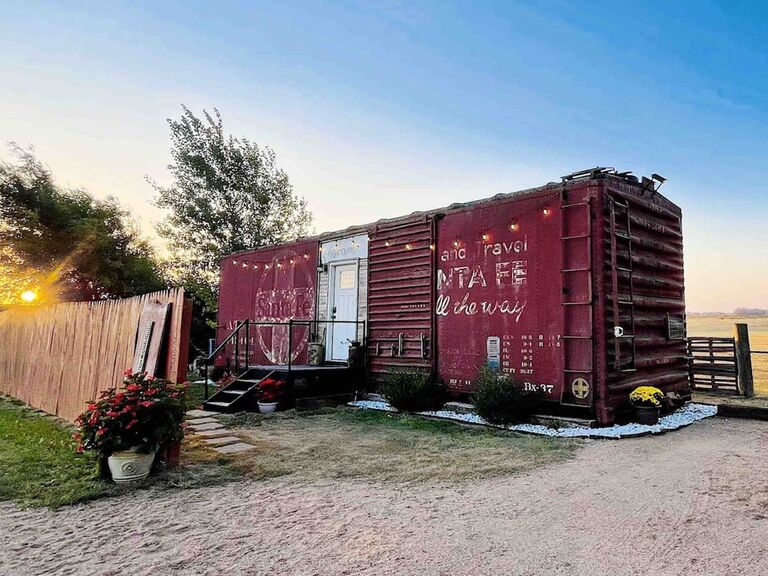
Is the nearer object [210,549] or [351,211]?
[210,549]

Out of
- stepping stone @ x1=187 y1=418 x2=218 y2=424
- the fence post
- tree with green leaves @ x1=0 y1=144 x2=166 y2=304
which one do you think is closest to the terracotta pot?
stepping stone @ x1=187 y1=418 x2=218 y2=424

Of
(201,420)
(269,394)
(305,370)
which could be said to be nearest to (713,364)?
(305,370)

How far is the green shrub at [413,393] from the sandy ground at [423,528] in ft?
11.4

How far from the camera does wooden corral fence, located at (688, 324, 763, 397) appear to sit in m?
9.21

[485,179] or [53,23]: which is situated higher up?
[53,23]

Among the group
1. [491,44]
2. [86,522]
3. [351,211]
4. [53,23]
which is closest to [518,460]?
[86,522]

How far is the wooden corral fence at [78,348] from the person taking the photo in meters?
4.72

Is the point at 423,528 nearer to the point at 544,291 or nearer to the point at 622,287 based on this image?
the point at 544,291

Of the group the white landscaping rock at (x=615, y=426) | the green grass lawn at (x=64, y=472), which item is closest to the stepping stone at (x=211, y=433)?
the green grass lawn at (x=64, y=472)

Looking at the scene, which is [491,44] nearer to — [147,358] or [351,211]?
[147,358]

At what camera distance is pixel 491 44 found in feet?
29.1

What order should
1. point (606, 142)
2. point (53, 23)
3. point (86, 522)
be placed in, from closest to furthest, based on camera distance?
point (86, 522) < point (53, 23) < point (606, 142)

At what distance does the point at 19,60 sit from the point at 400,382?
842 centimetres

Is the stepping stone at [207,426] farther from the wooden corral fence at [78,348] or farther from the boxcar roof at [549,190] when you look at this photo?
the boxcar roof at [549,190]
